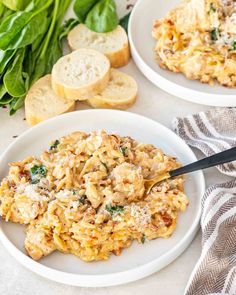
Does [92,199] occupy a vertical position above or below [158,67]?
above

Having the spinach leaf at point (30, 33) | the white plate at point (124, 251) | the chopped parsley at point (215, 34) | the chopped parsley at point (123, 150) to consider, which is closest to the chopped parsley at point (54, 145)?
the white plate at point (124, 251)

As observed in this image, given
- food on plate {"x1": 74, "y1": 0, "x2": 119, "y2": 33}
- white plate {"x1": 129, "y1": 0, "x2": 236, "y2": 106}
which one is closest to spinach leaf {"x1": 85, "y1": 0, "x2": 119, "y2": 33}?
food on plate {"x1": 74, "y1": 0, "x2": 119, "y2": 33}

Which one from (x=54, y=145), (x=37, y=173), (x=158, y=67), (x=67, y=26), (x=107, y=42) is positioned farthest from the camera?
(x=67, y=26)

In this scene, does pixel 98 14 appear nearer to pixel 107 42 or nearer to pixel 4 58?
pixel 107 42

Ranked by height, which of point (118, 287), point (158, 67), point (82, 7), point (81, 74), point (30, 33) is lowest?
point (118, 287)

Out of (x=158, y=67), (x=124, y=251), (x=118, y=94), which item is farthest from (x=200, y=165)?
(x=158, y=67)

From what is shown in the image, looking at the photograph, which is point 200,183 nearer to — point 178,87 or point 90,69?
point 178,87

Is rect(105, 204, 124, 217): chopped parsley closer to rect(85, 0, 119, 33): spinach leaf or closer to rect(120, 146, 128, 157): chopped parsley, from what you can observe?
rect(120, 146, 128, 157): chopped parsley
